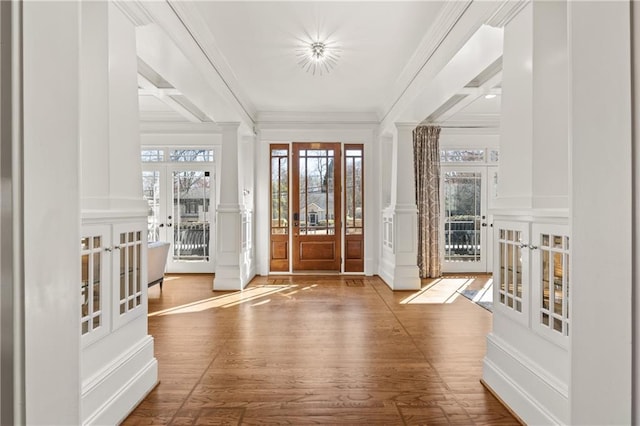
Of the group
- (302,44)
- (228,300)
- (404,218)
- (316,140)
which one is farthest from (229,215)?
(302,44)

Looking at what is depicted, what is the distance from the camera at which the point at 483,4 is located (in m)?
2.45

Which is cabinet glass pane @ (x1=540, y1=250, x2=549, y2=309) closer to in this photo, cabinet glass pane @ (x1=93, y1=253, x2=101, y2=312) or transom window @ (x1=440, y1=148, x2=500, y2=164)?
cabinet glass pane @ (x1=93, y1=253, x2=101, y2=312)

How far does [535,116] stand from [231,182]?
4173 millimetres

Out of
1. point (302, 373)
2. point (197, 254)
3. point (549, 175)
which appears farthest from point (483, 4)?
point (197, 254)

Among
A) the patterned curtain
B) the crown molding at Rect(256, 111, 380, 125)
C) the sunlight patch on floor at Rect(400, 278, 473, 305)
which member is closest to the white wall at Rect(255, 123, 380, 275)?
the crown molding at Rect(256, 111, 380, 125)

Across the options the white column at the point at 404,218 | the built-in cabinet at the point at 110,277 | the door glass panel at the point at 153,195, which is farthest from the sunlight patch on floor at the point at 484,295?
the door glass panel at the point at 153,195

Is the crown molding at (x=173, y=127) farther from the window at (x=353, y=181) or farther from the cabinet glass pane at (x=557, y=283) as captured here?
the cabinet glass pane at (x=557, y=283)

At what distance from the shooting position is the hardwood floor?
203cm

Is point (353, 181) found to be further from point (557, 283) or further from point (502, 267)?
point (557, 283)

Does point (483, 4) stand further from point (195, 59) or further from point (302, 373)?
point (302, 373)
